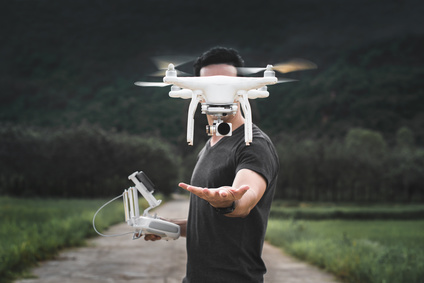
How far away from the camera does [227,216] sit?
6.60 ft

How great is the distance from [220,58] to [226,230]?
31.0 inches

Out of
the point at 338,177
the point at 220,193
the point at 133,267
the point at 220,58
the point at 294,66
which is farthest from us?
the point at 338,177

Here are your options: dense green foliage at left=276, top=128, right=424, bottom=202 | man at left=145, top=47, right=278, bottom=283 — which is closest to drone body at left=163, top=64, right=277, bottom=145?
man at left=145, top=47, right=278, bottom=283

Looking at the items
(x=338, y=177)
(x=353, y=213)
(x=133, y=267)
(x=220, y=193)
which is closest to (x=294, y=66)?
(x=220, y=193)

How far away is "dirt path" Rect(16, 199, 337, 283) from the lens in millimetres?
7848

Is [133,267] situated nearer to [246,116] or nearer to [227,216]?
[227,216]

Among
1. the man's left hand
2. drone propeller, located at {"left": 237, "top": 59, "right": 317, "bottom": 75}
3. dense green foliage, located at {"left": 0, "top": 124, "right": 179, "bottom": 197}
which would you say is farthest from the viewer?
dense green foliage, located at {"left": 0, "top": 124, "right": 179, "bottom": 197}

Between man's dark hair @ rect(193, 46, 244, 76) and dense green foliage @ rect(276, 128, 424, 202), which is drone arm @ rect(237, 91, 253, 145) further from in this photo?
dense green foliage @ rect(276, 128, 424, 202)

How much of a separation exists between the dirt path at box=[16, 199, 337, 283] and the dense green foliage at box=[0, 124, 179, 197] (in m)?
28.1

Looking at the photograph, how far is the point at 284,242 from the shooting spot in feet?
39.5

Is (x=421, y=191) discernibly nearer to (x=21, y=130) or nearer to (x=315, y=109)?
(x=315, y=109)

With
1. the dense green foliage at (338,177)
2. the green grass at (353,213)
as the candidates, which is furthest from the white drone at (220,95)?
the dense green foliage at (338,177)

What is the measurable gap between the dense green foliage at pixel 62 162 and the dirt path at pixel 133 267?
2812 centimetres

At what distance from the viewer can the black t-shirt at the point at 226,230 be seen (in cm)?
212
